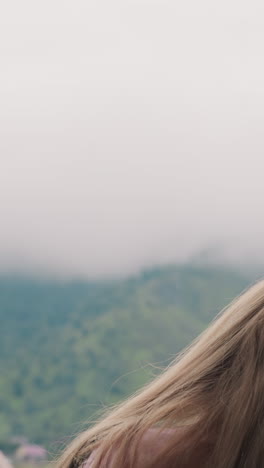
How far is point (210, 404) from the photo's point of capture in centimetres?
88

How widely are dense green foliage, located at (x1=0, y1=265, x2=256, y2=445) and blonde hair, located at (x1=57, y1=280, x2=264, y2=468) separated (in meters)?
23.0

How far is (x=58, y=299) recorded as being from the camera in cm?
3859

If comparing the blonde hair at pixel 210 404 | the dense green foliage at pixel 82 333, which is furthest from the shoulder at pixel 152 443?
the dense green foliage at pixel 82 333

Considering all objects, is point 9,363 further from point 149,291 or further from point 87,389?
point 149,291

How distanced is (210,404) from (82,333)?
2997 cm

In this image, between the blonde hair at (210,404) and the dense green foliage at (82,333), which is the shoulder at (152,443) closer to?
the blonde hair at (210,404)

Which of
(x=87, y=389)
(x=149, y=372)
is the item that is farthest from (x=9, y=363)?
(x=149, y=372)

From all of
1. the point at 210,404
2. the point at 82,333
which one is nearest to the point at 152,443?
the point at 210,404

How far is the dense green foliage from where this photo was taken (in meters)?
27.4

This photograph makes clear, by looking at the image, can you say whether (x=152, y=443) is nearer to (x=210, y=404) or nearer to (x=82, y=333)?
(x=210, y=404)

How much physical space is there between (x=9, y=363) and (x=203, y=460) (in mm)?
33786

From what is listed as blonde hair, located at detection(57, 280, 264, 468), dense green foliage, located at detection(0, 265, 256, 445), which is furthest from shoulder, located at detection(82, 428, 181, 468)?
dense green foliage, located at detection(0, 265, 256, 445)

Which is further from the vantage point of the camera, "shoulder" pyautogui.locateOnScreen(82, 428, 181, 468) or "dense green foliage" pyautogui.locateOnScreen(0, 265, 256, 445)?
"dense green foliage" pyautogui.locateOnScreen(0, 265, 256, 445)

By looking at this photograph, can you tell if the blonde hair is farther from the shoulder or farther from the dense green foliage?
the dense green foliage
